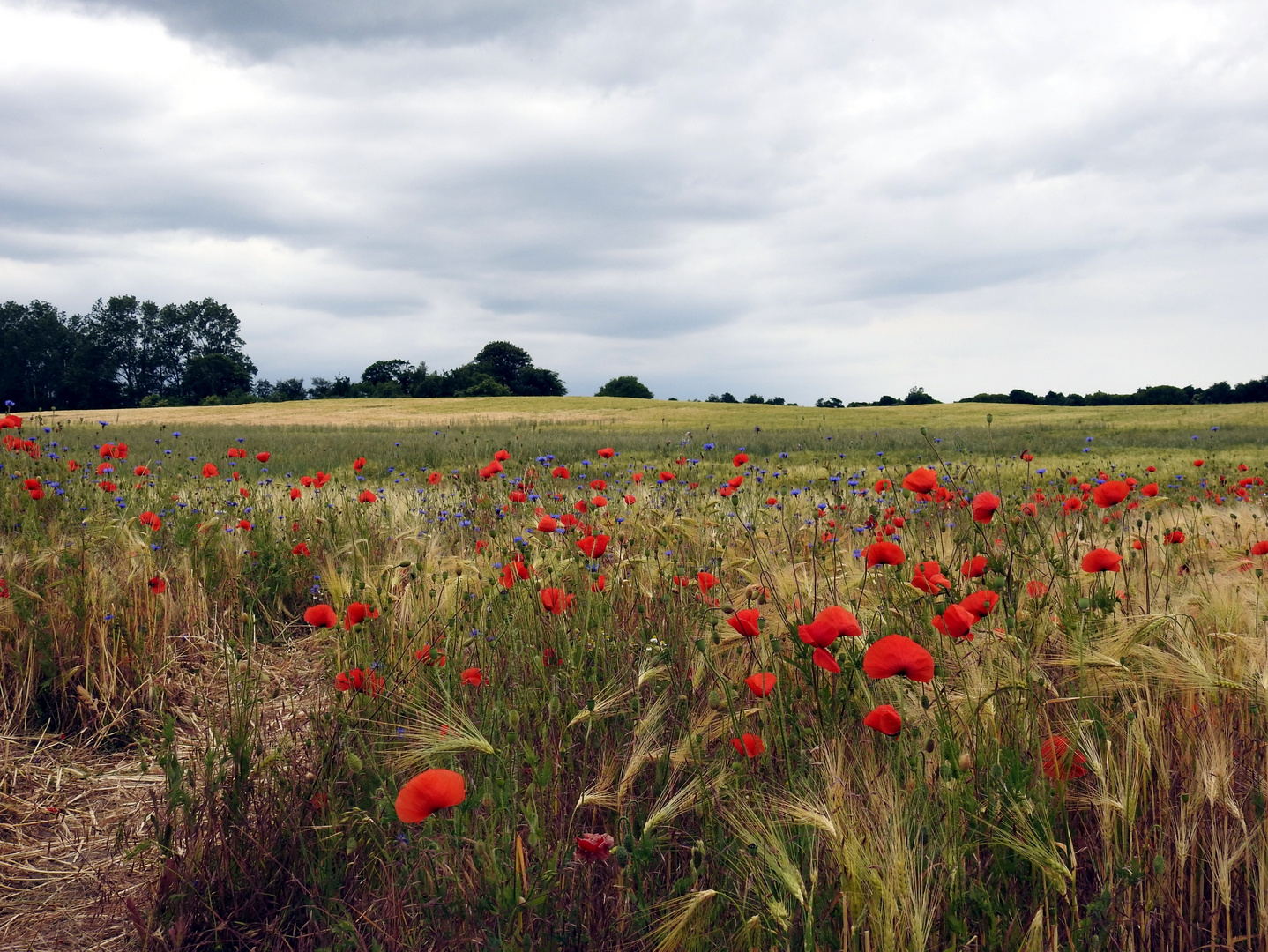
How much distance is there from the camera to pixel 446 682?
2232 millimetres

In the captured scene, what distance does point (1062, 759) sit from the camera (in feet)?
5.32

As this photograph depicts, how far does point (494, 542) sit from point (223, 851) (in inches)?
79.0

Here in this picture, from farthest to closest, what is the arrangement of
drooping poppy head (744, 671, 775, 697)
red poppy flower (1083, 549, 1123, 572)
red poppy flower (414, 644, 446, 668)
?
red poppy flower (414, 644, 446, 668) → red poppy flower (1083, 549, 1123, 572) → drooping poppy head (744, 671, 775, 697)

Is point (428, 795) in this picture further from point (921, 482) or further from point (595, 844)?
point (921, 482)

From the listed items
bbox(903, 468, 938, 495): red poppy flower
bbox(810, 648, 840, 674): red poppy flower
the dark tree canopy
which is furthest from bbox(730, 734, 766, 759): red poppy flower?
the dark tree canopy

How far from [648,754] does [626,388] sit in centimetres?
8422

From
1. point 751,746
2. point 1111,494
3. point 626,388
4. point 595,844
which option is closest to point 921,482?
point 1111,494

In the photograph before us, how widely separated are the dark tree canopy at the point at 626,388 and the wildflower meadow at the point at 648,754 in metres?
79.2

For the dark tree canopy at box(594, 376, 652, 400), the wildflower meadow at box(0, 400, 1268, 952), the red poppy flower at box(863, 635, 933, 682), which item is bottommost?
the wildflower meadow at box(0, 400, 1268, 952)

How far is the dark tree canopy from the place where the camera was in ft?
274

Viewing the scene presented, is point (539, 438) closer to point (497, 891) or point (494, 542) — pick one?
point (494, 542)

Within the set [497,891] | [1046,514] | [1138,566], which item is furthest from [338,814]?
[1046,514]

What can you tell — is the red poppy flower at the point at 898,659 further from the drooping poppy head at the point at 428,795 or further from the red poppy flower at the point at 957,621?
the drooping poppy head at the point at 428,795

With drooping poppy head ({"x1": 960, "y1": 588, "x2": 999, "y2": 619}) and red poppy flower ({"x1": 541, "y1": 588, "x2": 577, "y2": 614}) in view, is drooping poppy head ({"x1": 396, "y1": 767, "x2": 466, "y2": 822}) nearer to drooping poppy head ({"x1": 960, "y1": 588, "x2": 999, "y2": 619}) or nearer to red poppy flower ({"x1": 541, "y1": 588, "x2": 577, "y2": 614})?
red poppy flower ({"x1": 541, "y1": 588, "x2": 577, "y2": 614})
